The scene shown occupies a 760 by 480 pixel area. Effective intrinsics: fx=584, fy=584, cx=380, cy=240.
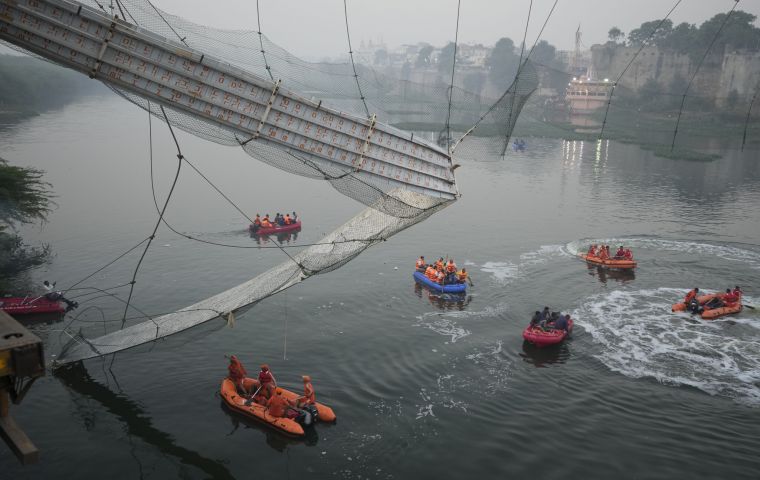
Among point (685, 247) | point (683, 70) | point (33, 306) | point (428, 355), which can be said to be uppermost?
point (683, 70)

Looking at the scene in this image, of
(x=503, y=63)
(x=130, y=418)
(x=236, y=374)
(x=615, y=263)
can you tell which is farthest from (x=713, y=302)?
(x=503, y=63)

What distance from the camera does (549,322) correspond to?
2219 centimetres

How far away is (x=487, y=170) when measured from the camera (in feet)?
198

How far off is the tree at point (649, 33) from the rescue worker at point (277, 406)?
12101 cm

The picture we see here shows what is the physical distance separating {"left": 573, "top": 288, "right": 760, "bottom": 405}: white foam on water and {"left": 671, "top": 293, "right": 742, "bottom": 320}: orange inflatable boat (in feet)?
0.87

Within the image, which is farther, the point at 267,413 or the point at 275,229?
the point at 275,229

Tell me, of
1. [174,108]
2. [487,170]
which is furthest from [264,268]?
[487,170]

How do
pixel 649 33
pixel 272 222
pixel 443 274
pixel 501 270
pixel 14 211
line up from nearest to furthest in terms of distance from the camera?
pixel 443 274, pixel 14 211, pixel 501 270, pixel 272 222, pixel 649 33

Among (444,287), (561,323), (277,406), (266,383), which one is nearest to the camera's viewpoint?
(277,406)

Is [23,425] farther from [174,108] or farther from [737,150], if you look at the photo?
[737,150]

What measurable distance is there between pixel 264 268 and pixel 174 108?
16292mm

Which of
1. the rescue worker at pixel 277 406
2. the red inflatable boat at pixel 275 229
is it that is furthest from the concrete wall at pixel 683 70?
the rescue worker at pixel 277 406

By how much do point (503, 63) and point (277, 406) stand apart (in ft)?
432

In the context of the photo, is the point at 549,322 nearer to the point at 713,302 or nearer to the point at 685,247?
the point at 713,302
